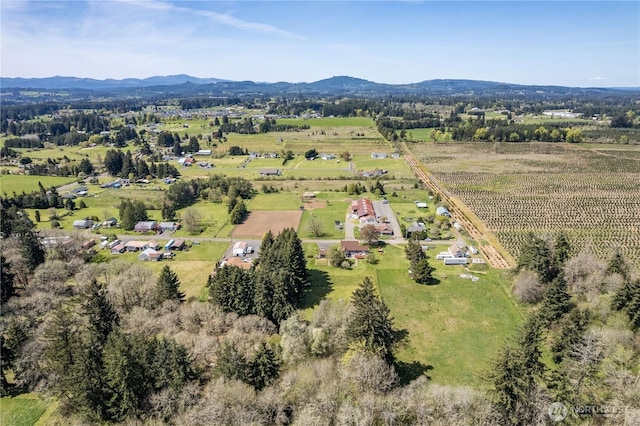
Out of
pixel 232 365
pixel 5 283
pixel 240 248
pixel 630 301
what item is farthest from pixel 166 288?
pixel 630 301

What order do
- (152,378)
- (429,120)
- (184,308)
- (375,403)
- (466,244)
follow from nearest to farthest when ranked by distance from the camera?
(375,403) < (152,378) < (184,308) < (466,244) < (429,120)

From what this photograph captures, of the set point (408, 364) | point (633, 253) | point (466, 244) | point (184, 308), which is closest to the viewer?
point (408, 364)

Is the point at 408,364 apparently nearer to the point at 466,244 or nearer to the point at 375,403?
the point at 375,403

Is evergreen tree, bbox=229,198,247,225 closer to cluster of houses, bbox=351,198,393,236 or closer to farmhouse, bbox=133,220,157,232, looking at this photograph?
farmhouse, bbox=133,220,157,232

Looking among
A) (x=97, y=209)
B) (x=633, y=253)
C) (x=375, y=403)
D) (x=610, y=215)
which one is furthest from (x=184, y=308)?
(x=610, y=215)

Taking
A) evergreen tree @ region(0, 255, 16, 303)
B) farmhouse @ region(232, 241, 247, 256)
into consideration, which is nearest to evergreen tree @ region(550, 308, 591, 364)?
farmhouse @ region(232, 241, 247, 256)

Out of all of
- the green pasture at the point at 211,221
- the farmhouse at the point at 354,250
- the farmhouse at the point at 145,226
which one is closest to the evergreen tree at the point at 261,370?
the farmhouse at the point at 354,250

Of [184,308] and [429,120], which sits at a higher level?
[429,120]
